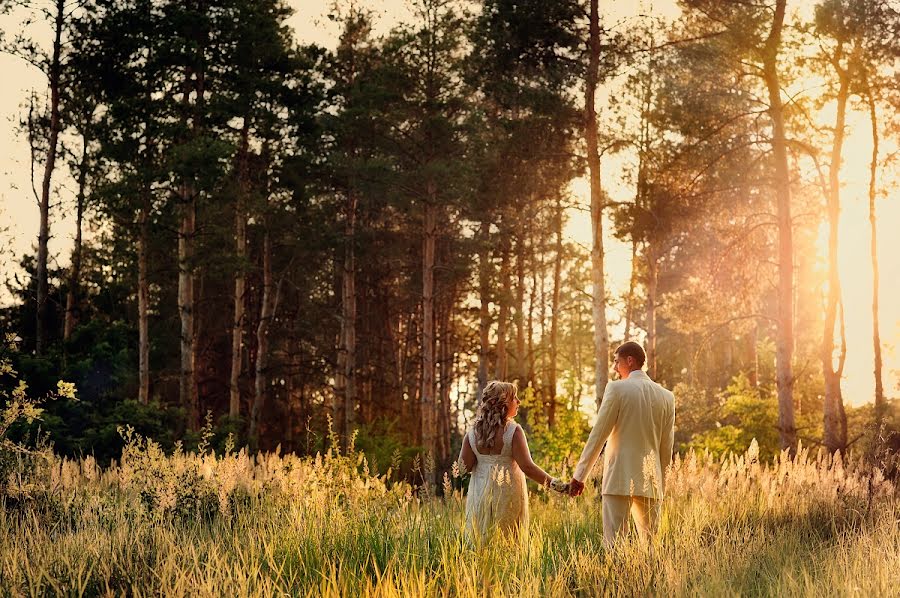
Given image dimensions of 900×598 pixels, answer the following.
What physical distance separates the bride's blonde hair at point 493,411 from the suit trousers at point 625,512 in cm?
99

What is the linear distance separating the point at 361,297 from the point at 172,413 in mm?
16959

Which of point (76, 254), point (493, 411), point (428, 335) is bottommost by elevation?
point (493, 411)

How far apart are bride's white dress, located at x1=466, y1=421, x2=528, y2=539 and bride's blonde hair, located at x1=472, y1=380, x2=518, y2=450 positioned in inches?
2.8

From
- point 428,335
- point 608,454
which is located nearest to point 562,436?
point 428,335

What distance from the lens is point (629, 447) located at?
275 inches

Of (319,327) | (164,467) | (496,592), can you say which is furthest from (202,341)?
(496,592)

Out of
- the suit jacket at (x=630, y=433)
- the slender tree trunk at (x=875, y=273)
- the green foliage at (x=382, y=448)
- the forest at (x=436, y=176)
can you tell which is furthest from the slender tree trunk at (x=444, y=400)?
the suit jacket at (x=630, y=433)

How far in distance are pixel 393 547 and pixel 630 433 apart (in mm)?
2220

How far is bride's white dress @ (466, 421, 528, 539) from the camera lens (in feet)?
23.3

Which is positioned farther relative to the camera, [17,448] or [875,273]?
[875,273]

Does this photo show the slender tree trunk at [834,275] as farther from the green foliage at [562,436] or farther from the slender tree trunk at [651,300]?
the slender tree trunk at [651,300]

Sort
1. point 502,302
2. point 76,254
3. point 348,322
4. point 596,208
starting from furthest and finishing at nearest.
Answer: point 502,302 < point 76,254 < point 348,322 < point 596,208

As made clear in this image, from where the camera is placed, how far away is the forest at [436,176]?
17.5m

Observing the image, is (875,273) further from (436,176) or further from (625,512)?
(625,512)
